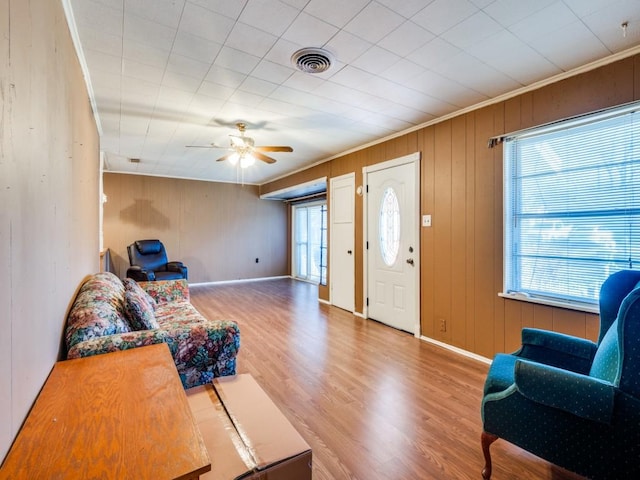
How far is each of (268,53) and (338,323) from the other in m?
3.21

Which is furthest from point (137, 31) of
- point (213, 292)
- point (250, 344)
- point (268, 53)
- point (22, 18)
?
point (213, 292)

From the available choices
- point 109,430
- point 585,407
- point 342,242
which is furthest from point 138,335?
point 342,242

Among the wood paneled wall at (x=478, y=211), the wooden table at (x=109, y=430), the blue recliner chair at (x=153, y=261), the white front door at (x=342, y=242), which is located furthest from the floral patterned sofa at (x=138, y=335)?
the blue recliner chair at (x=153, y=261)

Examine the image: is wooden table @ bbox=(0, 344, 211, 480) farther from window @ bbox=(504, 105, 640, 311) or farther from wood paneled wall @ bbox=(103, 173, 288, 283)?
wood paneled wall @ bbox=(103, 173, 288, 283)

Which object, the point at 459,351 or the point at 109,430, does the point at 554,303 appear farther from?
the point at 109,430

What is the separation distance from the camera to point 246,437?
1.16m

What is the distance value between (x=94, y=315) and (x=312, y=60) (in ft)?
7.02

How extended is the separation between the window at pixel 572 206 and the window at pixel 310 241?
4.79 meters

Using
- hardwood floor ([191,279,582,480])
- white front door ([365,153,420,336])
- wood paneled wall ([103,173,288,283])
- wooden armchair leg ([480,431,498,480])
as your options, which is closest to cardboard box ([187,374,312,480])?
hardwood floor ([191,279,582,480])

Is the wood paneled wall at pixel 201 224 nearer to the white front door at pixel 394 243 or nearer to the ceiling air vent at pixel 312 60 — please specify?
the white front door at pixel 394 243

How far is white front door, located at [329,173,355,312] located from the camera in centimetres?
471

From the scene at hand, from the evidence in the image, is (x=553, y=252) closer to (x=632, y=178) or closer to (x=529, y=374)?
(x=632, y=178)

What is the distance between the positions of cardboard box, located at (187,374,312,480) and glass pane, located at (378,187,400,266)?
2871mm

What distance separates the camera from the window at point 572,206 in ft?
7.14
